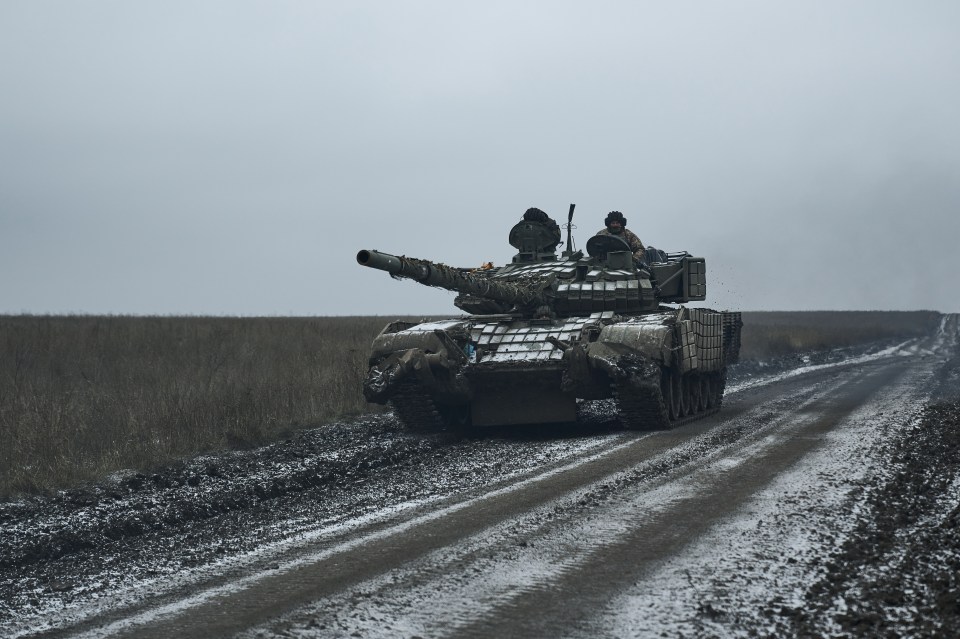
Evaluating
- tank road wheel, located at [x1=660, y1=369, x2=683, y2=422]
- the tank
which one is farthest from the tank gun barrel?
tank road wheel, located at [x1=660, y1=369, x2=683, y2=422]

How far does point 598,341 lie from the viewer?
12281 millimetres

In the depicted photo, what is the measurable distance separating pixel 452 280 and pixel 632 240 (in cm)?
473

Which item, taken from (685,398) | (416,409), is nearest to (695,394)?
(685,398)

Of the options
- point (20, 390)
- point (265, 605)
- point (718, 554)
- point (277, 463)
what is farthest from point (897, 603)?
point (20, 390)

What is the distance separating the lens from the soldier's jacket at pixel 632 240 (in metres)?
15.6

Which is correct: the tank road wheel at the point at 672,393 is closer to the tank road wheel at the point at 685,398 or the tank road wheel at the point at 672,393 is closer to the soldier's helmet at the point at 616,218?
the tank road wheel at the point at 685,398

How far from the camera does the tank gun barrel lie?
10.6 meters

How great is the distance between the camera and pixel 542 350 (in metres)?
12.6

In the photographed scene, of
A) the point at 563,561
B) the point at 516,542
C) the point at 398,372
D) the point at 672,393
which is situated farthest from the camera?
the point at 672,393

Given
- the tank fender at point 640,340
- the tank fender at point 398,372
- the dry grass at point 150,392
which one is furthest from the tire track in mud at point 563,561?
the dry grass at point 150,392

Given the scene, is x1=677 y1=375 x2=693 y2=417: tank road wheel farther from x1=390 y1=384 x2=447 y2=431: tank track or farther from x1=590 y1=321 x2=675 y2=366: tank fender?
x1=390 y1=384 x2=447 y2=431: tank track

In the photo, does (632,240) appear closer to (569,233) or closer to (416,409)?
(569,233)

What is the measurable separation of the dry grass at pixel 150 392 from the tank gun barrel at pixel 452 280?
9.28 feet

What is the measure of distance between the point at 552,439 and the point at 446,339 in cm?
173
